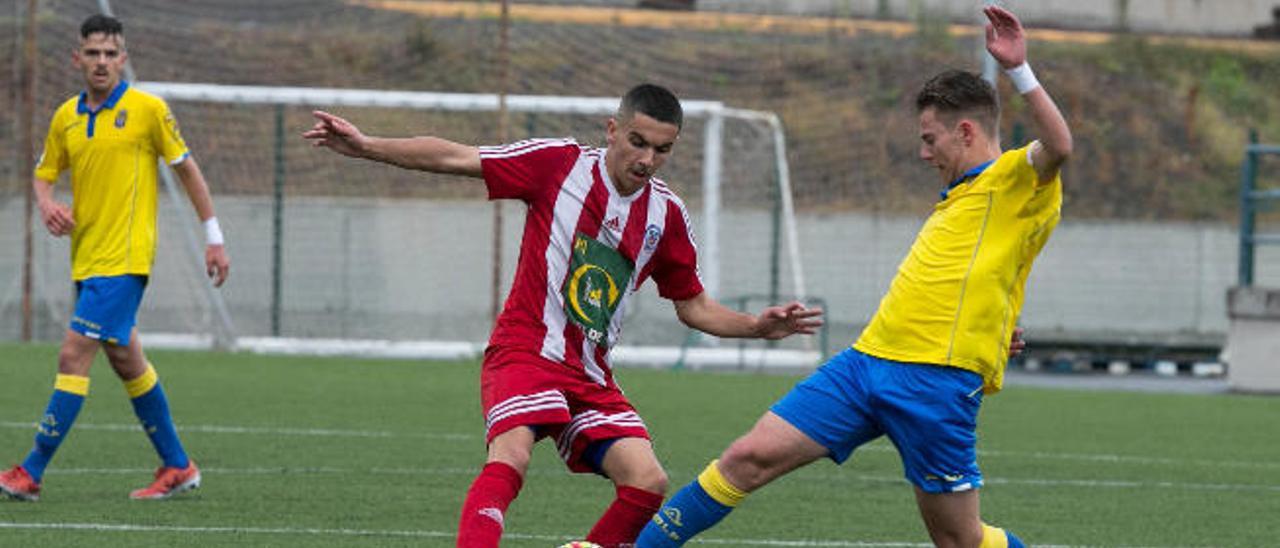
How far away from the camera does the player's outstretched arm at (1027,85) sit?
232 inches

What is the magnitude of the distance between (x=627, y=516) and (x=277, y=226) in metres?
15.4

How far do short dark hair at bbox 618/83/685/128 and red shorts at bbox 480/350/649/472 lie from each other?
2.56 ft

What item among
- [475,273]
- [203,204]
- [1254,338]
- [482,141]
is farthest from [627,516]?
[482,141]

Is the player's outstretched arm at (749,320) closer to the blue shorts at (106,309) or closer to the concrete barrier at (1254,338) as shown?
the blue shorts at (106,309)

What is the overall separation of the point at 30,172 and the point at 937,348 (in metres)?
16.3

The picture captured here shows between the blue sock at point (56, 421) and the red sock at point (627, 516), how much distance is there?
3.41m

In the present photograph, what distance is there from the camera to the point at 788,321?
6703 mm

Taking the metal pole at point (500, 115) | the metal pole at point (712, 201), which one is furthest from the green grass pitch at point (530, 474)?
the metal pole at point (712, 201)

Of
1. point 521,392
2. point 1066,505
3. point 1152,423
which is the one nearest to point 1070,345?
point 1152,423

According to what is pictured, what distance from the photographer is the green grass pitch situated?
27.5 ft

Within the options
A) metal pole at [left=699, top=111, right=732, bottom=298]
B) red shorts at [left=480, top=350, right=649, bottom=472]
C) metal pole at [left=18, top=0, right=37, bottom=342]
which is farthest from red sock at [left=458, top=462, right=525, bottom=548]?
metal pole at [left=18, top=0, right=37, bottom=342]

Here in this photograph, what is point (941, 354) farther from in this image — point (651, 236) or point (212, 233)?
point (212, 233)

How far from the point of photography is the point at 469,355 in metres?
20.1

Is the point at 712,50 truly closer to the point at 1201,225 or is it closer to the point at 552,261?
the point at 1201,225
